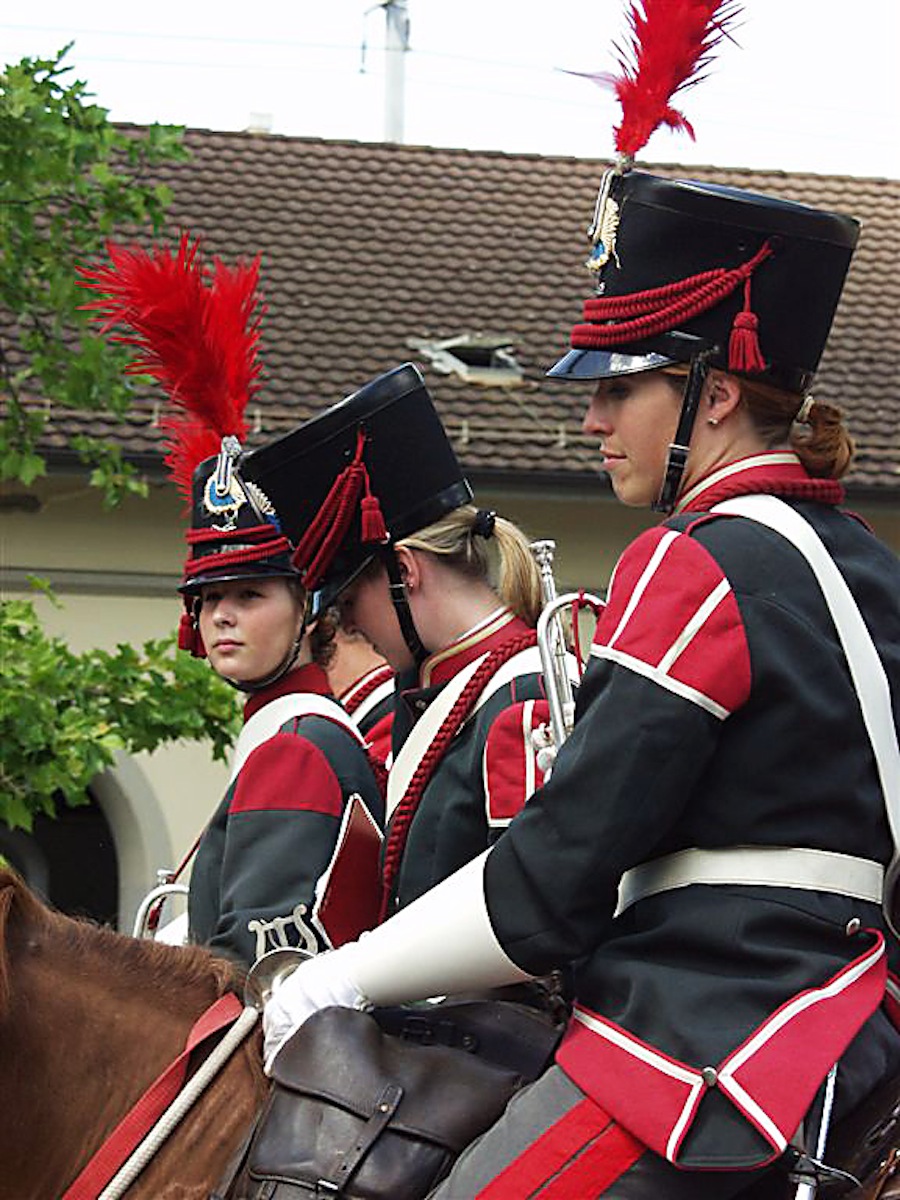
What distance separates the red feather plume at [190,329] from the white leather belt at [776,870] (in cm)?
251

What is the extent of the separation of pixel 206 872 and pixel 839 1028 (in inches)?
86.5

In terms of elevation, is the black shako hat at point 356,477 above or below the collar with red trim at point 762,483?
below

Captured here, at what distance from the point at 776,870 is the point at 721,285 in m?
0.94

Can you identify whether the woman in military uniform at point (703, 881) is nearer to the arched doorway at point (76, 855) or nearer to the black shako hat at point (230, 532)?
the black shako hat at point (230, 532)

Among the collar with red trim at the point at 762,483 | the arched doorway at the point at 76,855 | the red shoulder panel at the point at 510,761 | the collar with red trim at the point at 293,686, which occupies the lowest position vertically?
the arched doorway at the point at 76,855

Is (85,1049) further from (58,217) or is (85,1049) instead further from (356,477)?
(58,217)

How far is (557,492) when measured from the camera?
1823cm

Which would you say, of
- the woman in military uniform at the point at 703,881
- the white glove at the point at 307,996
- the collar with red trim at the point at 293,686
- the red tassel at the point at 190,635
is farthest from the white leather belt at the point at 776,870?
the red tassel at the point at 190,635

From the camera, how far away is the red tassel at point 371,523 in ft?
14.6

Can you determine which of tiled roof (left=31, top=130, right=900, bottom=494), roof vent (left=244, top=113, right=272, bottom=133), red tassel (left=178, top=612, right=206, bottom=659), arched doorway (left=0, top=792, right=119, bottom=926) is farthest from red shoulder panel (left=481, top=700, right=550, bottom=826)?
roof vent (left=244, top=113, right=272, bottom=133)

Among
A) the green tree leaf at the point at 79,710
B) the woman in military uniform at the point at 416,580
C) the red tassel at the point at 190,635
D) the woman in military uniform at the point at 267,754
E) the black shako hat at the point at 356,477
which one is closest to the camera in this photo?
the woman in military uniform at the point at 416,580

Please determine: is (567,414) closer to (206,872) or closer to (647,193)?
(206,872)

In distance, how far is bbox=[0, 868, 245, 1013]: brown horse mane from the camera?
3.61m

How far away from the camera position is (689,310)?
3.35 metres
